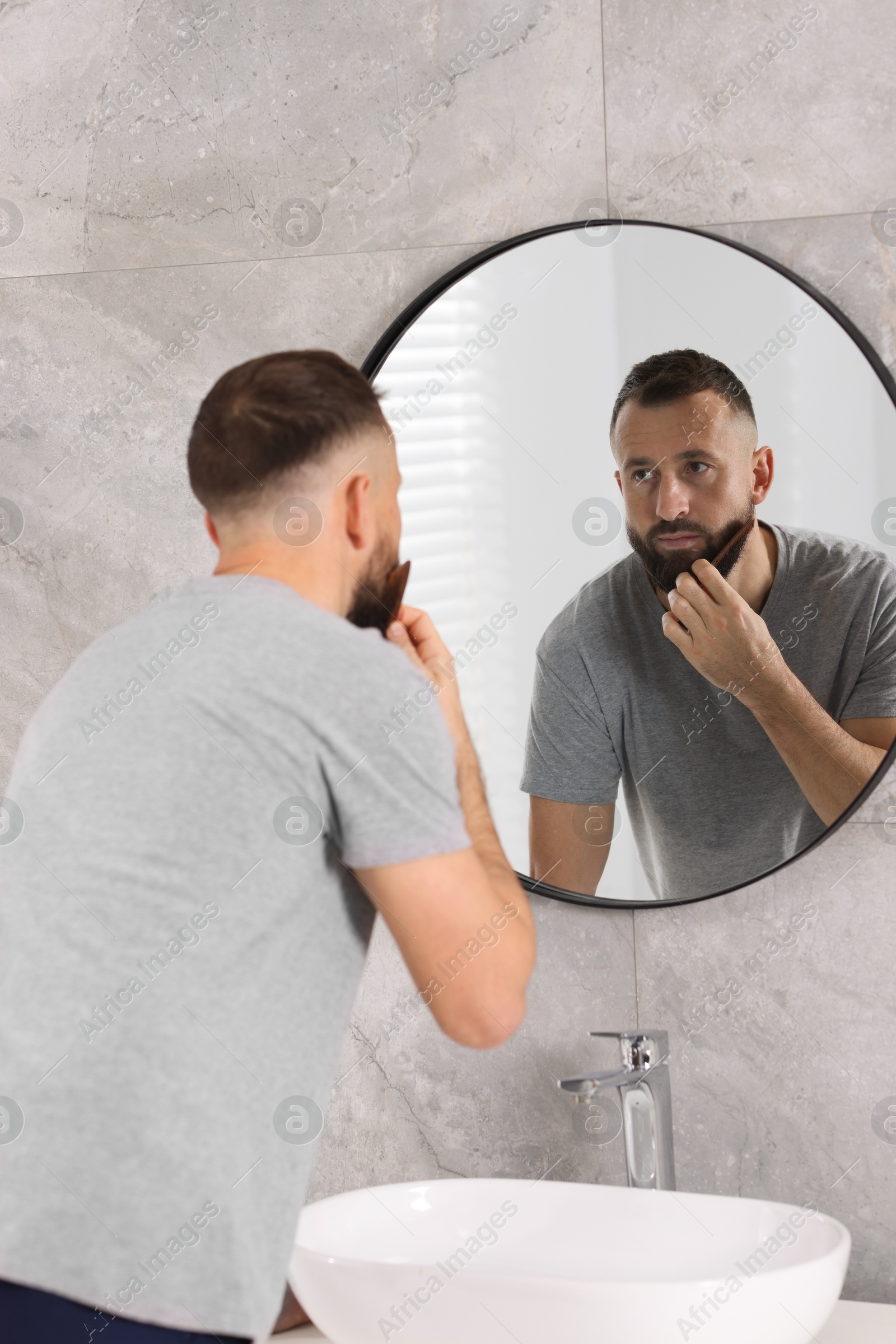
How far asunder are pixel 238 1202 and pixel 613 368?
0.90 m

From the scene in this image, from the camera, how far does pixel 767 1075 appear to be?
45.6 inches

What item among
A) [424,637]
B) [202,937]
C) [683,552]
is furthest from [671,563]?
[202,937]

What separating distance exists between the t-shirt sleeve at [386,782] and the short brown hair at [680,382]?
2.01 feet

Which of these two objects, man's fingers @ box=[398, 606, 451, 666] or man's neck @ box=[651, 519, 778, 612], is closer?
man's fingers @ box=[398, 606, 451, 666]

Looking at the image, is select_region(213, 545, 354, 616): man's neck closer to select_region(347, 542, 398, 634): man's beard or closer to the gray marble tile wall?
select_region(347, 542, 398, 634): man's beard

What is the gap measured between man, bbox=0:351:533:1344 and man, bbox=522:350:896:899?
484 mm

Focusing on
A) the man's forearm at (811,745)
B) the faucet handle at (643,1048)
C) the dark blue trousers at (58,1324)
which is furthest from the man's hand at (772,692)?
the dark blue trousers at (58,1324)

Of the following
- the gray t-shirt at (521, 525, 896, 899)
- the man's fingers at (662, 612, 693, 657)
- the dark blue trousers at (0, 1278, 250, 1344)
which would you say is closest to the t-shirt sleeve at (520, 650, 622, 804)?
the gray t-shirt at (521, 525, 896, 899)

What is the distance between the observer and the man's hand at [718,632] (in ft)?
3.78

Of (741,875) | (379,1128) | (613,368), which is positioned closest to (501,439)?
(613,368)

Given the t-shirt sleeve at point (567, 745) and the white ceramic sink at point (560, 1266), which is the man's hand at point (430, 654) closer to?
the t-shirt sleeve at point (567, 745)

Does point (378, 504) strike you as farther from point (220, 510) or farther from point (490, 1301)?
point (490, 1301)

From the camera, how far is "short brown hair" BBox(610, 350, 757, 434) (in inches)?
45.5

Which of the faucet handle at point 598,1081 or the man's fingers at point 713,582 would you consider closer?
the faucet handle at point 598,1081
